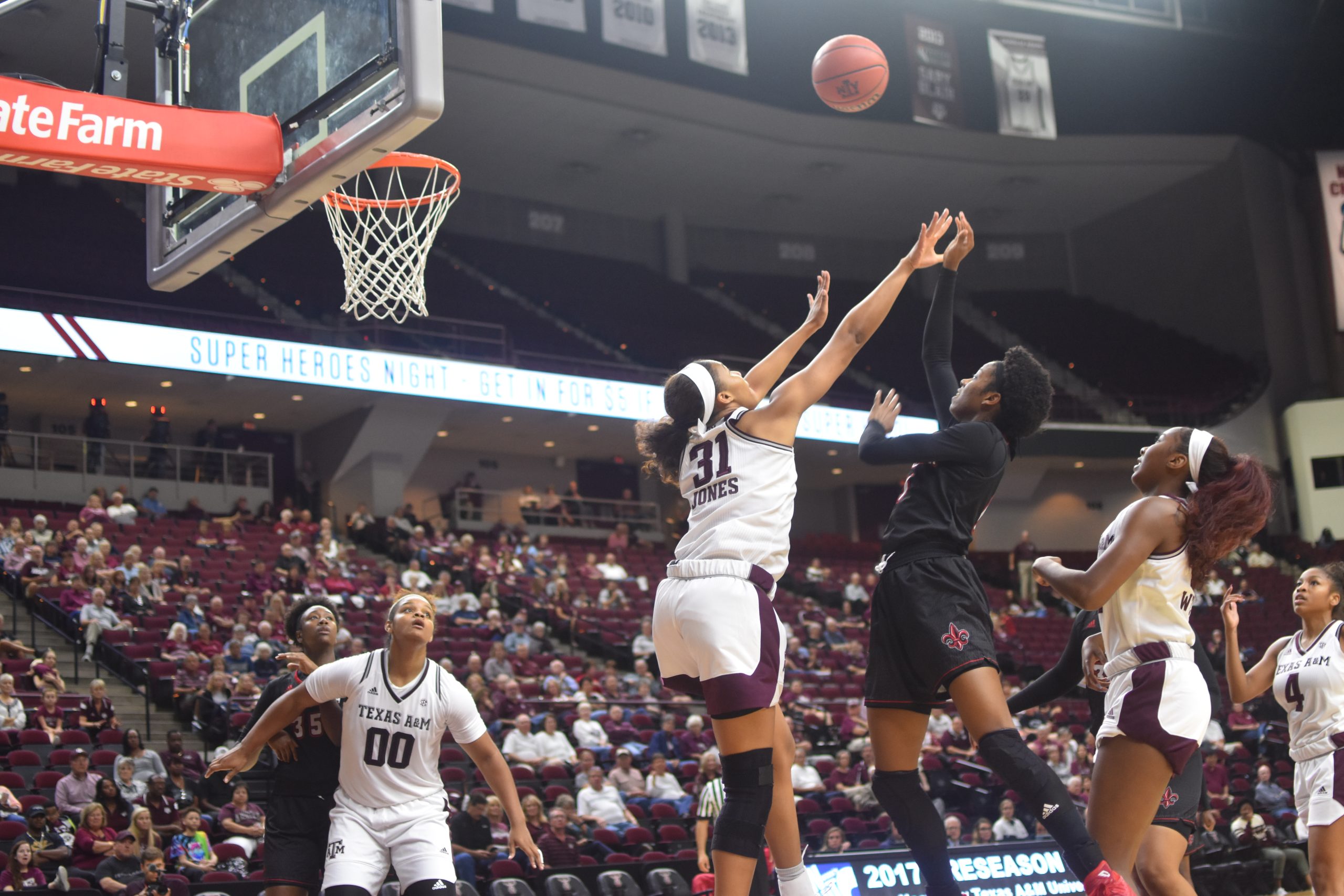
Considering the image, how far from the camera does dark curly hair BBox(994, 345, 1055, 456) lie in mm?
4566

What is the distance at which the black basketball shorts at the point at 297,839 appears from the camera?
4980 millimetres

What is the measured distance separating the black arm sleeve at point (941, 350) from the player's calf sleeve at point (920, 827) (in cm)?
129

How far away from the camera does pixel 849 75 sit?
929 cm

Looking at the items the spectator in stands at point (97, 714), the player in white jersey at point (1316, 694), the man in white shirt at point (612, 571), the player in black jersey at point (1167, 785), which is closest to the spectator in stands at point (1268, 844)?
the player in white jersey at point (1316, 694)

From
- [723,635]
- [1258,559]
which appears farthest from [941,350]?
[1258,559]

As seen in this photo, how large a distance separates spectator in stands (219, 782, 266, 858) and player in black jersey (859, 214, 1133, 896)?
7.11 metres

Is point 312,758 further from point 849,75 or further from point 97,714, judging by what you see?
point 97,714

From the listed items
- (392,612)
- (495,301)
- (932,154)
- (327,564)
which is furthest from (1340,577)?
(932,154)

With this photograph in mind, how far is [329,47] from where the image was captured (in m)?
5.51

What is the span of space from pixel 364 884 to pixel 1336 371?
31.9 m

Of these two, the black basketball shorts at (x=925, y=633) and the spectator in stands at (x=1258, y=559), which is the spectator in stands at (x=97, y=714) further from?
the spectator in stands at (x=1258, y=559)

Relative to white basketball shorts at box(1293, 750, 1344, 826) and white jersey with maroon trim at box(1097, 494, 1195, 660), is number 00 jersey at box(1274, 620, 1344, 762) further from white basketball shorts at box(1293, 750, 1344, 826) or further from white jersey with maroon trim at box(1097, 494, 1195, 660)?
white jersey with maroon trim at box(1097, 494, 1195, 660)

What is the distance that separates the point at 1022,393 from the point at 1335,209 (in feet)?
98.2

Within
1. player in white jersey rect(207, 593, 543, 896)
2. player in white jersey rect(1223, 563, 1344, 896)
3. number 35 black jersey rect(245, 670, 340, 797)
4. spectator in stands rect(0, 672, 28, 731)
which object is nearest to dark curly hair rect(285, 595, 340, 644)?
number 35 black jersey rect(245, 670, 340, 797)
